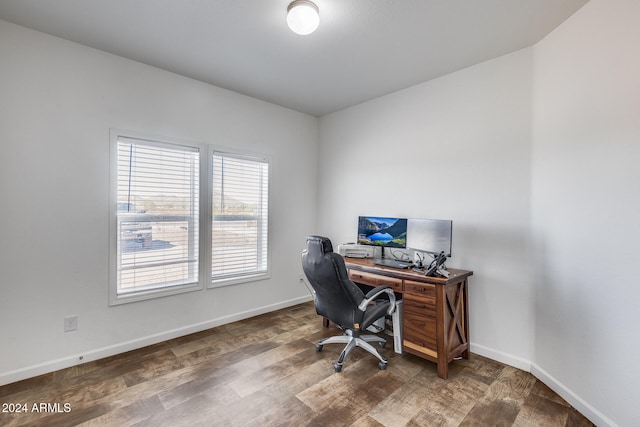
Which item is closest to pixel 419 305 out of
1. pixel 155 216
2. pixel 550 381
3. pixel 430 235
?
pixel 430 235

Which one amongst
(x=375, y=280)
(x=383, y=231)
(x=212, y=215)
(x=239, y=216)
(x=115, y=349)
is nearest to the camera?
(x=115, y=349)

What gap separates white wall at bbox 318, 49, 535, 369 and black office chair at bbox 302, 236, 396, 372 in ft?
3.13

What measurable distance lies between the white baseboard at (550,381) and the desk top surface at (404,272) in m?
0.75

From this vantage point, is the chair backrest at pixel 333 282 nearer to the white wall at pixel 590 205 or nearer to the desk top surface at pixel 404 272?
the desk top surface at pixel 404 272

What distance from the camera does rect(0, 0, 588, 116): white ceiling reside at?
1953 mm

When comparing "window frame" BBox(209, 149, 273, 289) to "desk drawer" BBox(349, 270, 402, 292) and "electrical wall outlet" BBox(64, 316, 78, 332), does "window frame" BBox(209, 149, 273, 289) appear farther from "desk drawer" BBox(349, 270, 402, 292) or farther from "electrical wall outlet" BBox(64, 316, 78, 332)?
"desk drawer" BBox(349, 270, 402, 292)

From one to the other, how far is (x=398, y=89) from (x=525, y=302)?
2476mm

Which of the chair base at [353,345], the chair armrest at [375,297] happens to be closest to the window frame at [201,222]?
the chair base at [353,345]

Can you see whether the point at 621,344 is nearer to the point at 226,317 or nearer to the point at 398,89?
the point at 398,89

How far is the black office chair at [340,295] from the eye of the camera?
91.1 inches

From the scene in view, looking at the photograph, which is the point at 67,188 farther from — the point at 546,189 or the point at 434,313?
the point at 546,189

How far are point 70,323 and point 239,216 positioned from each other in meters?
1.80

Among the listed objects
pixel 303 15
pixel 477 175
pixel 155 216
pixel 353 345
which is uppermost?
pixel 303 15

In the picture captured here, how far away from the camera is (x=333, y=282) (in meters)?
2.33
